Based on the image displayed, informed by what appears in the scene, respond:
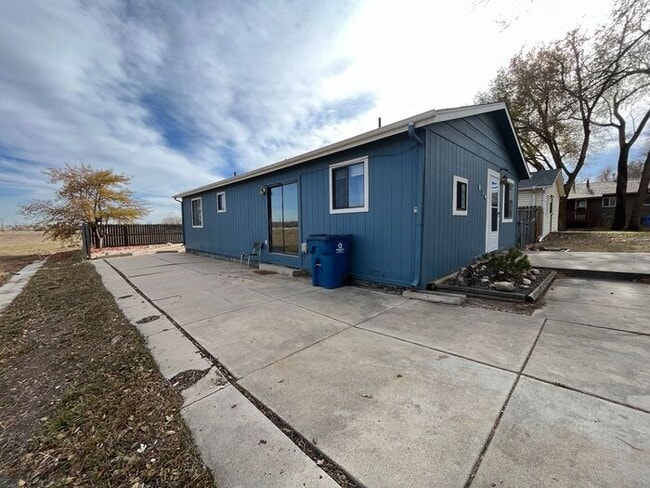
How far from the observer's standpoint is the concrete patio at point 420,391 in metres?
1.38

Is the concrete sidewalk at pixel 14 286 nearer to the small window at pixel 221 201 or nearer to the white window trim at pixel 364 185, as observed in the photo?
the small window at pixel 221 201

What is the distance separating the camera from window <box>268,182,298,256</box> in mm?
7012

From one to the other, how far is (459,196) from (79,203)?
56.5 ft

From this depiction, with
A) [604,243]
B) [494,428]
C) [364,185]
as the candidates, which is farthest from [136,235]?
[604,243]

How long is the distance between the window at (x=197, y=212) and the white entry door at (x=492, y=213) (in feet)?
34.4

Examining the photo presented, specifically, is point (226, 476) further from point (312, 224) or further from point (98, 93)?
point (98, 93)

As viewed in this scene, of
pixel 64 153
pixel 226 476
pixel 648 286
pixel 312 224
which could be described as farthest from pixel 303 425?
pixel 64 153

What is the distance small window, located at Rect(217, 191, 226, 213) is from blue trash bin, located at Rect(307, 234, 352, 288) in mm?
5715

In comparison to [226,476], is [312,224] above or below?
above

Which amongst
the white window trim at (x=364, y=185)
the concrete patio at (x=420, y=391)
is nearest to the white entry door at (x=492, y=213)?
the concrete patio at (x=420, y=391)

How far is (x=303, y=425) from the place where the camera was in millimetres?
1698

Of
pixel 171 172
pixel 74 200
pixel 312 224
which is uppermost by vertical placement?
pixel 171 172

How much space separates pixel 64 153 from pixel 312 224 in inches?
615

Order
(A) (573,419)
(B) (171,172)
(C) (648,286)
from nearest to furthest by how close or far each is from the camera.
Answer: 1. (A) (573,419)
2. (C) (648,286)
3. (B) (171,172)
